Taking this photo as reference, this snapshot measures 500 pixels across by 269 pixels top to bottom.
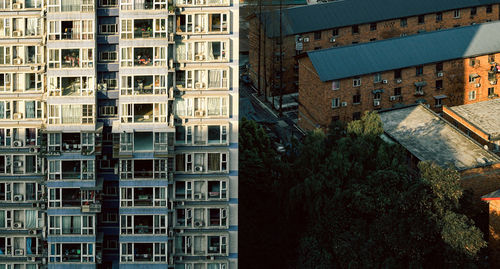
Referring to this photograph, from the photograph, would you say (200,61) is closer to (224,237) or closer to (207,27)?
(207,27)

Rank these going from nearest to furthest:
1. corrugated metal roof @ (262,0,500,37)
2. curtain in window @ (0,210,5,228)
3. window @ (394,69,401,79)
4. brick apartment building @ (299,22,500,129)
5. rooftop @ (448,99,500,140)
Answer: curtain in window @ (0,210,5,228)
rooftop @ (448,99,500,140)
brick apartment building @ (299,22,500,129)
window @ (394,69,401,79)
corrugated metal roof @ (262,0,500,37)

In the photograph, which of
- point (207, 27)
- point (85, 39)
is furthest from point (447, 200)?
point (85, 39)

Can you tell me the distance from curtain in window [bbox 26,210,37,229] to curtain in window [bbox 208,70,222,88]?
17.5m

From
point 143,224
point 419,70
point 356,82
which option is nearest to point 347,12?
point 419,70

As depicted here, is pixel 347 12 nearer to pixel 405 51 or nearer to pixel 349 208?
pixel 405 51

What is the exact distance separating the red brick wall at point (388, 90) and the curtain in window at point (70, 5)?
138 feet

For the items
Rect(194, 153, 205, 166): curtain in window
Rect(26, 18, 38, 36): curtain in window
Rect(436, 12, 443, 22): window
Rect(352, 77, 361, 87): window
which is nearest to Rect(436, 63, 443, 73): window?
Rect(352, 77, 361, 87): window

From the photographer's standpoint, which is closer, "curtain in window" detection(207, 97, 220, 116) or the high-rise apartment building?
the high-rise apartment building

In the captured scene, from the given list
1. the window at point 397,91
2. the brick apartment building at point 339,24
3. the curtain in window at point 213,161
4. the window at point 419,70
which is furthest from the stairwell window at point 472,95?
the curtain in window at point 213,161

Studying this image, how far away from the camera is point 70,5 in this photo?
9494cm

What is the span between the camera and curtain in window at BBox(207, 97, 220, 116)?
96.2 m

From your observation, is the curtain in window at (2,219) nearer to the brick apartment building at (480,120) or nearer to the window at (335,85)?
the window at (335,85)

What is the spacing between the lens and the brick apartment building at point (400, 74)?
434 ft

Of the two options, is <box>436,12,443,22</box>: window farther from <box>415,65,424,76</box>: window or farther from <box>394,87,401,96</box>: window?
<box>394,87,401,96</box>: window
